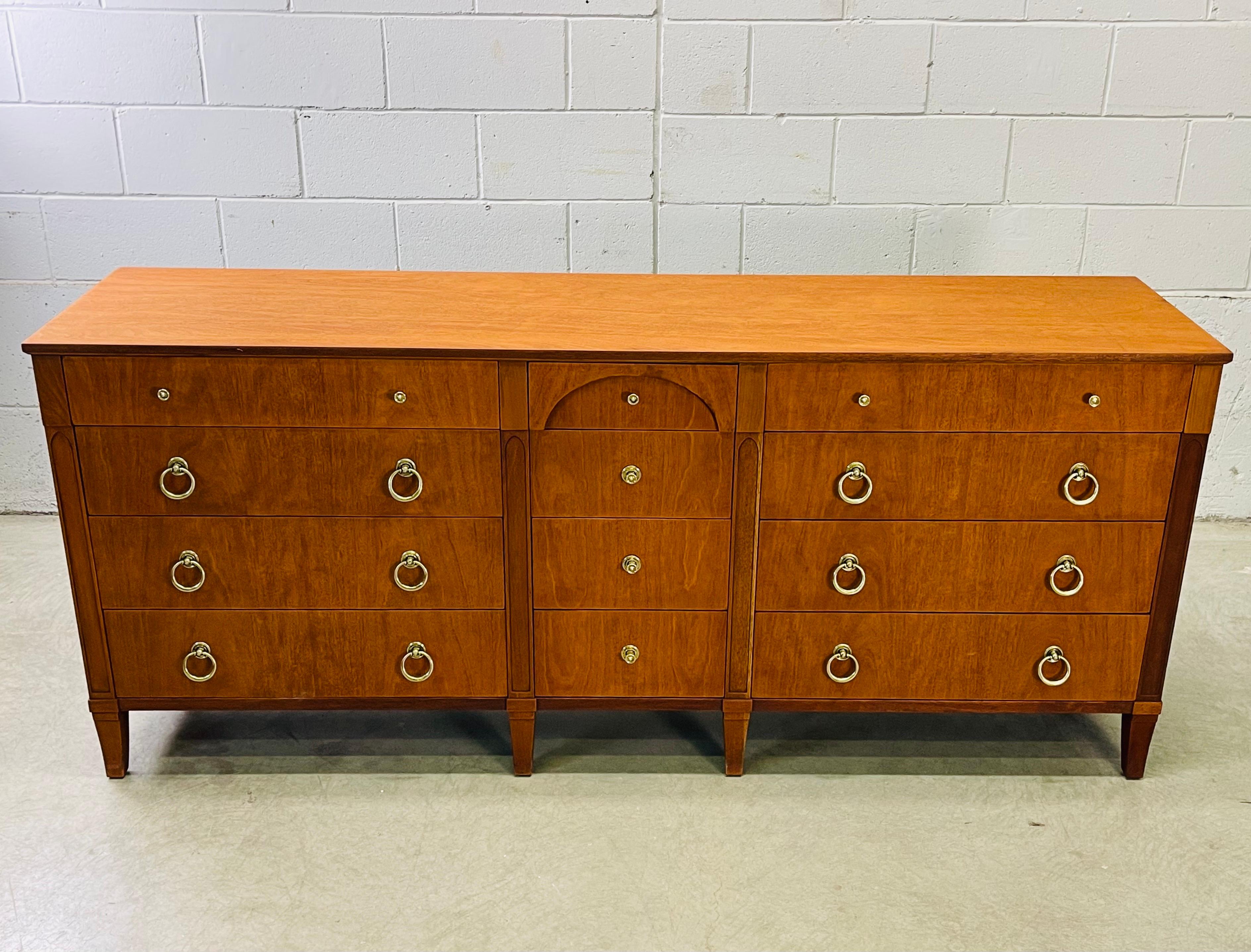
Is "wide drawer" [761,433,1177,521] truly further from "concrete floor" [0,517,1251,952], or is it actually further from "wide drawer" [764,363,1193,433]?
"concrete floor" [0,517,1251,952]

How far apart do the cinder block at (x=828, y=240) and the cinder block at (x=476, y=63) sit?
0.60m

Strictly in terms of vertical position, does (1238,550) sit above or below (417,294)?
below

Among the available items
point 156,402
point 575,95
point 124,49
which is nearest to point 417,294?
point 156,402

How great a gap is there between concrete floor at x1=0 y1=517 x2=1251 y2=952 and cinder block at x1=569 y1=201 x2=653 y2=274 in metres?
1.19

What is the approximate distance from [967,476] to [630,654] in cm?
70

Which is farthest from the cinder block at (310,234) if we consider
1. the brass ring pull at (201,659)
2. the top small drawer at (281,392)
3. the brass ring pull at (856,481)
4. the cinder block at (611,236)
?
the brass ring pull at (856,481)

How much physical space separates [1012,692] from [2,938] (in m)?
1.81

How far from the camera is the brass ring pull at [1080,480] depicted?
220 centimetres

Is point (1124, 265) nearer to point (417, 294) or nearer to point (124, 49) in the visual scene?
point (417, 294)

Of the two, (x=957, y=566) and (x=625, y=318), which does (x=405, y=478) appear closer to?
(x=625, y=318)

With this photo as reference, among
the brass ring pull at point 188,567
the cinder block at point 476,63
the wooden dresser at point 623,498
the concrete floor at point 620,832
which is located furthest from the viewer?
the cinder block at point 476,63

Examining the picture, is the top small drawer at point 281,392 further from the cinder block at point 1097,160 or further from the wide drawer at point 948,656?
the cinder block at point 1097,160

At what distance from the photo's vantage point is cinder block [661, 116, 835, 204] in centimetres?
305

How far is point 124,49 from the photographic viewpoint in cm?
299
